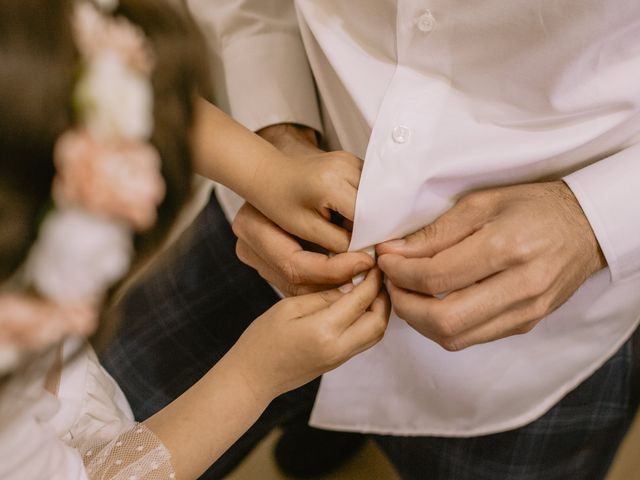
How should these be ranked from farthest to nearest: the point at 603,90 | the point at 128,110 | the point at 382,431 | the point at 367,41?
the point at 382,431, the point at 367,41, the point at 603,90, the point at 128,110

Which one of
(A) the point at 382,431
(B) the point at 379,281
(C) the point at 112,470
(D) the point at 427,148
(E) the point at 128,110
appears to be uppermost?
(E) the point at 128,110

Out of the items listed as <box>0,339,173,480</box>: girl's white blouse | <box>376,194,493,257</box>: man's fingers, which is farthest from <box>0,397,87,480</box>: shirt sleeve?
<box>376,194,493,257</box>: man's fingers

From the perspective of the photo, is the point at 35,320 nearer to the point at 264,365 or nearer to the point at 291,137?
the point at 264,365

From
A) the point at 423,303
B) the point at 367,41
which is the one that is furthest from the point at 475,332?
the point at 367,41

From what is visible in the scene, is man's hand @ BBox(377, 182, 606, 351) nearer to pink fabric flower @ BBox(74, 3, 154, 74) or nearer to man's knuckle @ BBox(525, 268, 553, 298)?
man's knuckle @ BBox(525, 268, 553, 298)

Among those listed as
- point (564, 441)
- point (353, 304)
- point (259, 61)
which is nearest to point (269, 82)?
point (259, 61)

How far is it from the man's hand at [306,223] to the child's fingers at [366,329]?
0.04 metres

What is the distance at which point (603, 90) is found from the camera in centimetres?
62

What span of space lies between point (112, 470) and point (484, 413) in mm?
399

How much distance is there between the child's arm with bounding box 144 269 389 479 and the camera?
638 millimetres

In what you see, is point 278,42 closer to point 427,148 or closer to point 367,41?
point 367,41

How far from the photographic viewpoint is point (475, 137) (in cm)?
66

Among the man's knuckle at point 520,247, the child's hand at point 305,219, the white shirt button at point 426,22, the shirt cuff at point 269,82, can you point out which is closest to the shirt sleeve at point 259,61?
the shirt cuff at point 269,82

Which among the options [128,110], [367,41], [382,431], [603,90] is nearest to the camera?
[128,110]
